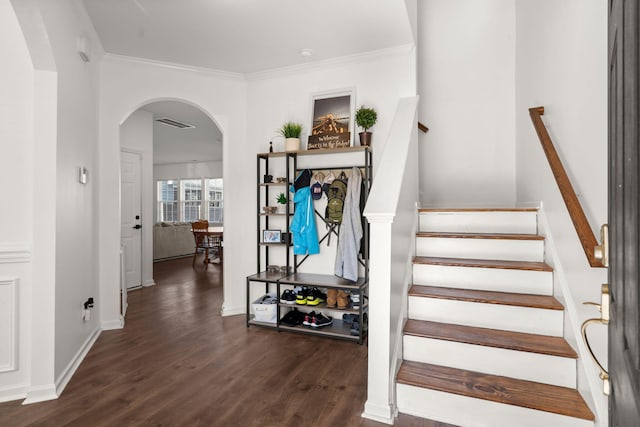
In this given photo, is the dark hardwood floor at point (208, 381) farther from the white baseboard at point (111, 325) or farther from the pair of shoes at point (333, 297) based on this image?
the pair of shoes at point (333, 297)

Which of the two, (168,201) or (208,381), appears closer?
(208,381)

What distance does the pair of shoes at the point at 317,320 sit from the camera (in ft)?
11.1

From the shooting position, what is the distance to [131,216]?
5.34m

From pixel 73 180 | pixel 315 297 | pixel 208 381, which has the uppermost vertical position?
pixel 73 180

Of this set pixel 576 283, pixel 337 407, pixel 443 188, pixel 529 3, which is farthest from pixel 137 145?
pixel 576 283

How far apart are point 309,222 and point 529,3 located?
285 cm

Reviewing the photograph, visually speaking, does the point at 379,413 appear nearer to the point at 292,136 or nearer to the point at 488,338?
the point at 488,338

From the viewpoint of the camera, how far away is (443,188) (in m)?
4.04

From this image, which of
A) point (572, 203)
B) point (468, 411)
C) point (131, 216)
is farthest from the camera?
point (131, 216)

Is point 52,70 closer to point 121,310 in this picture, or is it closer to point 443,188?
point 121,310

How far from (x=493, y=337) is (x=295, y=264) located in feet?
7.09

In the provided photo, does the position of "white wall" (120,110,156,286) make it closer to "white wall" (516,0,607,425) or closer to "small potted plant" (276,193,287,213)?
"small potted plant" (276,193,287,213)

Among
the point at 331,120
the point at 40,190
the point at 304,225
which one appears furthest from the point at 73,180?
the point at 331,120

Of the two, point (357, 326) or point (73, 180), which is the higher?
point (73, 180)
